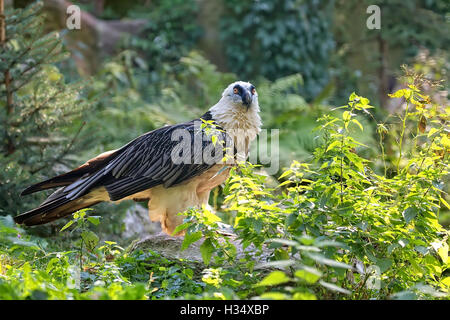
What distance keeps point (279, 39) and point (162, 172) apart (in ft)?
29.1

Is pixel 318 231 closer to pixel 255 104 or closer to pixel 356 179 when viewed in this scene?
pixel 356 179

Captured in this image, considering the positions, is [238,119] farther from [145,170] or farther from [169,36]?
[169,36]

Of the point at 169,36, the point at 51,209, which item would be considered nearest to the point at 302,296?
the point at 51,209

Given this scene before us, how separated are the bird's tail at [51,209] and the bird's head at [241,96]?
1.62 m

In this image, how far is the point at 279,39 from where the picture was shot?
1320 centimetres

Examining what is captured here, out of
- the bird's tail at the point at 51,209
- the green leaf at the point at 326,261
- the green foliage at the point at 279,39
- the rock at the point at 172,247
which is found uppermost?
the green foliage at the point at 279,39

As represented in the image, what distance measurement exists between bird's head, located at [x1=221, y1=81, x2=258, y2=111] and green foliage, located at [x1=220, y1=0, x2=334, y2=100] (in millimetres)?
7832

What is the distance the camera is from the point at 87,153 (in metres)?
7.12

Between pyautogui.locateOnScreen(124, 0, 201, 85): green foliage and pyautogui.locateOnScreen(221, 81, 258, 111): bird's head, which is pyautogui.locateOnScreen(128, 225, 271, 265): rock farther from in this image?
pyautogui.locateOnScreen(124, 0, 201, 85): green foliage

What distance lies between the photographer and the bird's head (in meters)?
5.24

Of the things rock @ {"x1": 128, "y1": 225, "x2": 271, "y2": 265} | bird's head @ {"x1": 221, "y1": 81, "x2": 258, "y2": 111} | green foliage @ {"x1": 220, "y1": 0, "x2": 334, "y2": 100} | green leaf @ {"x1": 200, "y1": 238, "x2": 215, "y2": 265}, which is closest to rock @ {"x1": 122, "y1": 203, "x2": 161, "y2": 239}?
rock @ {"x1": 128, "y1": 225, "x2": 271, "y2": 265}

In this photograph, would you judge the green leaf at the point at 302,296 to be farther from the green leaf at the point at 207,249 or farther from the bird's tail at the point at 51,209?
the bird's tail at the point at 51,209

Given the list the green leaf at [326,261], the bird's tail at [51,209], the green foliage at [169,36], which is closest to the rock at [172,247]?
the bird's tail at [51,209]

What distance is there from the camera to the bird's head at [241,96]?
5.24m
